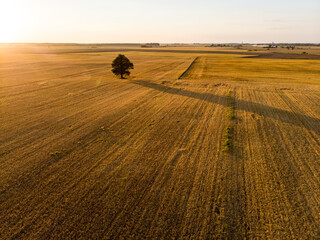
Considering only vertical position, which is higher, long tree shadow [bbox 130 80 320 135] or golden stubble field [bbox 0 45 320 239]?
long tree shadow [bbox 130 80 320 135]

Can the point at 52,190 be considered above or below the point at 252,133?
below

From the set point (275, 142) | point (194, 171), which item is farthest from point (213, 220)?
point (275, 142)

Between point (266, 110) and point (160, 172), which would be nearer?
point (160, 172)

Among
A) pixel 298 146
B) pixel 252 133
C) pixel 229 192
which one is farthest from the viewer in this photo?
pixel 252 133

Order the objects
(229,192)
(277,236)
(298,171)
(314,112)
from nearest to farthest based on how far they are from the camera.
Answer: (277,236) → (229,192) → (298,171) → (314,112)

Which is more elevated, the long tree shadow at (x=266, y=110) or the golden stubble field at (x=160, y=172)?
the long tree shadow at (x=266, y=110)

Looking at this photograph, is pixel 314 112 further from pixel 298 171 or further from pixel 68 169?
pixel 68 169

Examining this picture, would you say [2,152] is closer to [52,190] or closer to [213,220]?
[52,190]

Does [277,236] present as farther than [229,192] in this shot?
No
